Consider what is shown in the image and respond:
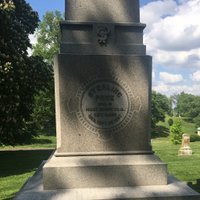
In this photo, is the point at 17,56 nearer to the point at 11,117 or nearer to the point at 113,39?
the point at 11,117

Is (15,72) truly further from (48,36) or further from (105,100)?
(48,36)

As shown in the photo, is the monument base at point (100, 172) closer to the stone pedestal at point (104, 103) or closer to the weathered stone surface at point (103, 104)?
the stone pedestal at point (104, 103)

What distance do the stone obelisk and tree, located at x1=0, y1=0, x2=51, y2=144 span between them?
9.66 m

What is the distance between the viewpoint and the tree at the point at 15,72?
15.1 m

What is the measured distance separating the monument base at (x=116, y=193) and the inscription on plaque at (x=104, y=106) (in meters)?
0.97

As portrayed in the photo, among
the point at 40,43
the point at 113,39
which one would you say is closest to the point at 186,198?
the point at 113,39

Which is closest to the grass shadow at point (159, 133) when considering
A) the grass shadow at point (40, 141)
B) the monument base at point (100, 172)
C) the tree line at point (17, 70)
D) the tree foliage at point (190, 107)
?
the grass shadow at point (40, 141)

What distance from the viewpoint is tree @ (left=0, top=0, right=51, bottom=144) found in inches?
595

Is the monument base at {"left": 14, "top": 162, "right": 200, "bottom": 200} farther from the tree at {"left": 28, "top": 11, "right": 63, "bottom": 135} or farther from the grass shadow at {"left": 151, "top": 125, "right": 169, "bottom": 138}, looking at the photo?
the grass shadow at {"left": 151, "top": 125, "right": 169, "bottom": 138}

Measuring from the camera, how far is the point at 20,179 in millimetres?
11750

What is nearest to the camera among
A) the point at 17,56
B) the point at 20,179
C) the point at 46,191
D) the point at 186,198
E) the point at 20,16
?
the point at 186,198

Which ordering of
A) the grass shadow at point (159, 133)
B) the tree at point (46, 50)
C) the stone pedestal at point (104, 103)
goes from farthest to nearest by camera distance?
the grass shadow at point (159, 133)
the tree at point (46, 50)
the stone pedestal at point (104, 103)

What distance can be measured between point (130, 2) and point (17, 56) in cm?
1073

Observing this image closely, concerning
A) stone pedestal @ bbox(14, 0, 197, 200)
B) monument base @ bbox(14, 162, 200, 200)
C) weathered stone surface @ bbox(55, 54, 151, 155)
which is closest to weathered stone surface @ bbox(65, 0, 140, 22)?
stone pedestal @ bbox(14, 0, 197, 200)
